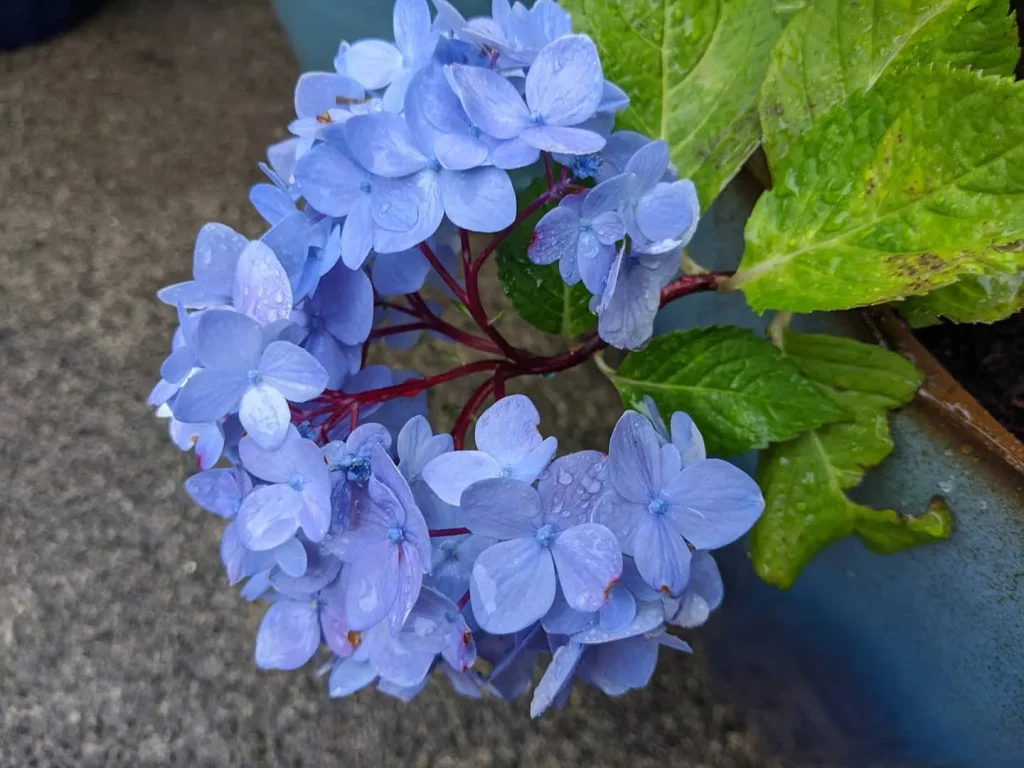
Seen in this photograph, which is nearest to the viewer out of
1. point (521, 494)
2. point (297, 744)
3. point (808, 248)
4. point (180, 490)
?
point (521, 494)

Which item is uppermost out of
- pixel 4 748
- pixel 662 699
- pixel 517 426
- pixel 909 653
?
pixel 517 426

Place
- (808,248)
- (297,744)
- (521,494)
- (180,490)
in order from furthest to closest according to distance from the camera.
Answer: (180,490) → (297,744) → (808,248) → (521,494)

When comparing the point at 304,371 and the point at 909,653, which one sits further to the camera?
the point at 909,653

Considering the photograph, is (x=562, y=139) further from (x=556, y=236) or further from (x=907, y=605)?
(x=907, y=605)

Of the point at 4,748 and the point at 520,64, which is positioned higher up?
the point at 520,64

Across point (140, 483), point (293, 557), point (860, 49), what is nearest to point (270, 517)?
point (293, 557)

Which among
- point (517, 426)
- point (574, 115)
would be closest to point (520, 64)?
point (574, 115)

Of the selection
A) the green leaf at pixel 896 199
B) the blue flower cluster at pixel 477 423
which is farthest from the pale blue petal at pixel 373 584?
the green leaf at pixel 896 199

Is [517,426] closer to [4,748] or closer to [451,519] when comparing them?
[451,519]
